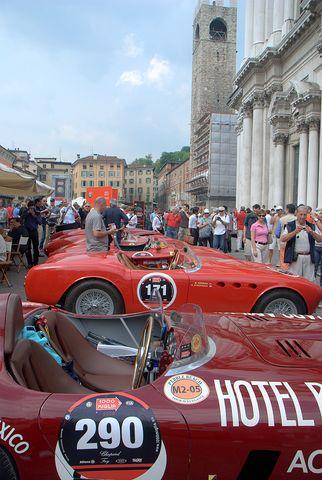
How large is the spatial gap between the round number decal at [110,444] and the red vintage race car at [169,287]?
368 centimetres

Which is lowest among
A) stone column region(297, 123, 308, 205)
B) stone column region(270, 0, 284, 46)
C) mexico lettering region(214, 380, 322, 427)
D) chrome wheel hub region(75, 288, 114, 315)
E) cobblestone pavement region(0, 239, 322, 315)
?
cobblestone pavement region(0, 239, 322, 315)

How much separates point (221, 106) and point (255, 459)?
83.8 metres

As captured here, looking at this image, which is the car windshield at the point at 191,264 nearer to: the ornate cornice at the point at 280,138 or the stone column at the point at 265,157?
the ornate cornice at the point at 280,138

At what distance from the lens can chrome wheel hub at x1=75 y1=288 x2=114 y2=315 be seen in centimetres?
630

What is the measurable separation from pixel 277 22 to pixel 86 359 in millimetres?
31406

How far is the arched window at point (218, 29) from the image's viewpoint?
86.0m

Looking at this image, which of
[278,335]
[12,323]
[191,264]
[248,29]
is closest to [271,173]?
[248,29]

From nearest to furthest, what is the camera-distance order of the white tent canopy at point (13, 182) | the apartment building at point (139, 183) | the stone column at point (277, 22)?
the white tent canopy at point (13, 182), the stone column at point (277, 22), the apartment building at point (139, 183)

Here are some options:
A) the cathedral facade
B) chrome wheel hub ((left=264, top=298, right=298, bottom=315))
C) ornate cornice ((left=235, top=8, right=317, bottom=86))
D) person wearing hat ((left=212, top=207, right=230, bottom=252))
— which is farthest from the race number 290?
ornate cornice ((left=235, top=8, right=317, bottom=86))

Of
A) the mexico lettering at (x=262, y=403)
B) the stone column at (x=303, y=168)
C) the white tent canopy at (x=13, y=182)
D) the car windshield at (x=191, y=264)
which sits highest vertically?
the stone column at (x=303, y=168)

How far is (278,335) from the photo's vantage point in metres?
3.12

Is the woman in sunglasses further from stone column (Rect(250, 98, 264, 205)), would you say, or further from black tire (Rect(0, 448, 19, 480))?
stone column (Rect(250, 98, 264, 205))

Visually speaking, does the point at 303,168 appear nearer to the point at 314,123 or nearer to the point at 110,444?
the point at 314,123

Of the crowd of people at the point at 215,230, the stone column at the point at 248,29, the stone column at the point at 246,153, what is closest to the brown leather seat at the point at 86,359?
the crowd of people at the point at 215,230
